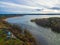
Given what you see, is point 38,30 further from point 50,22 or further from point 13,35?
point 13,35

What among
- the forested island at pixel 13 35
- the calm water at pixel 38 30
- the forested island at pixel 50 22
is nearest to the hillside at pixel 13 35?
the forested island at pixel 13 35

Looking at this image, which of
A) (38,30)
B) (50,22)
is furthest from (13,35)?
(50,22)

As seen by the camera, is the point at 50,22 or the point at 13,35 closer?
the point at 13,35

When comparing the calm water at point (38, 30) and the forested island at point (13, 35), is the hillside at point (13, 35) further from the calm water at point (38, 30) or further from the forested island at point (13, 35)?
the calm water at point (38, 30)

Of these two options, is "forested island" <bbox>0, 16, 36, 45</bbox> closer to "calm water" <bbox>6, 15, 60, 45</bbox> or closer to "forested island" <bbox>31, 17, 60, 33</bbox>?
"calm water" <bbox>6, 15, 60, 45</bbox>

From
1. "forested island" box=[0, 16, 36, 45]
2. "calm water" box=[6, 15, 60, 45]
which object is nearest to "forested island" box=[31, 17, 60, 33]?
"calm water" box=[6, 15, 60, 45]
